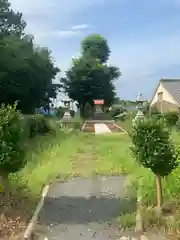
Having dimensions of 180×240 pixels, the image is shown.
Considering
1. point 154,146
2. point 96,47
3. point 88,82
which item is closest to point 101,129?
point 88,82

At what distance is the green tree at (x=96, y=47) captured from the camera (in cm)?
7294

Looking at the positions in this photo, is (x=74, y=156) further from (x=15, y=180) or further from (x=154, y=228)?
(x=154, y=228)

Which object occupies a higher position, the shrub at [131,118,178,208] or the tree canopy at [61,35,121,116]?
the tree canopy at [61,35,121,116]

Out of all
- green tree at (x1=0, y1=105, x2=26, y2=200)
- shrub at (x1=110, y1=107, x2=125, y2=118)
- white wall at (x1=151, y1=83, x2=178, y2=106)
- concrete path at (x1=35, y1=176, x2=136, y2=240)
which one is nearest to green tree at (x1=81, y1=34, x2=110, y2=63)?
shrub at (x1=110, y1=107, x2=125, y2=118)

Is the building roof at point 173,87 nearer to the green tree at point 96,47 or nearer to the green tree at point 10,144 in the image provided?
the green tree at point 96,47

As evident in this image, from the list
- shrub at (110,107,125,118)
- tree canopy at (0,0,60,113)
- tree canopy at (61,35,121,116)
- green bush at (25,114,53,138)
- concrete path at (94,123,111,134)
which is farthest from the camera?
tree canopy at (61,35,121,116)

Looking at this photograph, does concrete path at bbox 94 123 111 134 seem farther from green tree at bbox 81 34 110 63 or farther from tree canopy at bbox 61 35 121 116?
green tree at bbox 81 34 110 63

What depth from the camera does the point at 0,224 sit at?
272 inches

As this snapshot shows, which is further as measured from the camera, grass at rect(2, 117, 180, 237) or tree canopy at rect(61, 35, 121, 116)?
tree canopy at rect(61, 35, 121, 116)

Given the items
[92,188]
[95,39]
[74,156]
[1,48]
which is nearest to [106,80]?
[95,39]

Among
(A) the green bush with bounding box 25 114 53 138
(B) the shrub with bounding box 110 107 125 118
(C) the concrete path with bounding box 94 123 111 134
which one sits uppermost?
(B) the shrub with bounding box 110 107 125 118

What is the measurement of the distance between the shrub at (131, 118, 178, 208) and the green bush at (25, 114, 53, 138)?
15066 millimetres

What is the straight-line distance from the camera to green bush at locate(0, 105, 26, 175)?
758cm

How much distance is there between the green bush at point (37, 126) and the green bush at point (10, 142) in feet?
46.7
